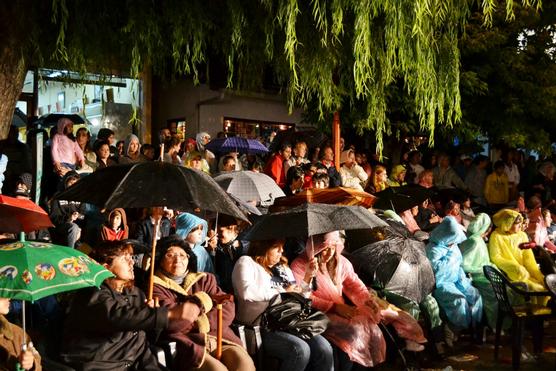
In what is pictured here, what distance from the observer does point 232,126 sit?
843 inches

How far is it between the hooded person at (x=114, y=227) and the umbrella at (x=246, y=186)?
5.12ft

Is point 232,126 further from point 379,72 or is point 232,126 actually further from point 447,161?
point 379,72

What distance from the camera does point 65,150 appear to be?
10.9m

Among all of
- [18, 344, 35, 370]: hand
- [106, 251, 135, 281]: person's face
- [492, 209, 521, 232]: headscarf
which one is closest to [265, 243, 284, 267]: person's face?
[106, 251, 135, 281]: person's face

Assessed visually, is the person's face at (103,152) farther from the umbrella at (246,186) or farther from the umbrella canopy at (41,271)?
the umbrella canopy at (41,271)

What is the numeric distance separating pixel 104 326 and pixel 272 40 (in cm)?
248

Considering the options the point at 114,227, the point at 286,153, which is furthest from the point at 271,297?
the point at 286,153

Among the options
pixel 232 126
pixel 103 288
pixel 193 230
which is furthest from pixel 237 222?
pixel 232 126

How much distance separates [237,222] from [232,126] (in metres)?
13.8

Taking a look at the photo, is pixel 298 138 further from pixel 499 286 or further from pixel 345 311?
pixel 345 311

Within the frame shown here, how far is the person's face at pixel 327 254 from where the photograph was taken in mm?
7156

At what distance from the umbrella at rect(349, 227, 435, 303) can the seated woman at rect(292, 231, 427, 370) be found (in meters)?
0.26

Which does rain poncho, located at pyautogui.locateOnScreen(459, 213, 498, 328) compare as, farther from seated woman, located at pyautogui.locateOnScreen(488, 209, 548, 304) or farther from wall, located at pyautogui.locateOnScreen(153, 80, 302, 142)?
wall, located at pyautogui.locateOnScreen(153, 80, 302, 142)

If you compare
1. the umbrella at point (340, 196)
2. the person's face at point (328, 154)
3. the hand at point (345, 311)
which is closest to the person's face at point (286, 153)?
the person's face at point (328, 154)
